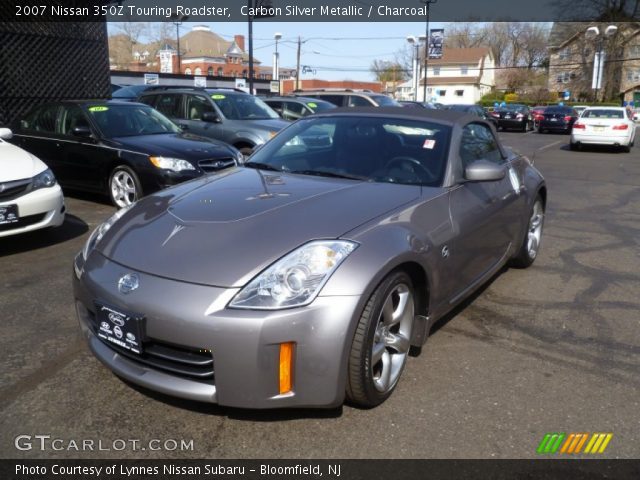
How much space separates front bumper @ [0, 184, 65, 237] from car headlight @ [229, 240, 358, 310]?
12.5 ft

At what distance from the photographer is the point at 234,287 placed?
251cm

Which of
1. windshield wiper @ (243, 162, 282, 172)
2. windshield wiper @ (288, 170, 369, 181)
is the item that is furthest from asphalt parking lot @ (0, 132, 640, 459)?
windshield wiper @ (243, 162, 282, 172)

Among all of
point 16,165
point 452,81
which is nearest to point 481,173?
point 16,165

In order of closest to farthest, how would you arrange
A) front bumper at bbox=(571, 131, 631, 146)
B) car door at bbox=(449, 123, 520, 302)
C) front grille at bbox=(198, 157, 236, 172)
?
car door at bbox=(449, 123, 520, 302), front grille at bbox=(198, 157, 236, 172), front bumper at bbox=(571, 131, 631, 146)

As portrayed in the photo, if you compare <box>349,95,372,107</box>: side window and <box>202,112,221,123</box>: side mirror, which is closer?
<box>202,112,221,123</box>: side mirror

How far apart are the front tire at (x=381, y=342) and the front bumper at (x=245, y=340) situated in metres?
0.10

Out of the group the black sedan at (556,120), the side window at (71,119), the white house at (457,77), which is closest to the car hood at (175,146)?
the side window at (71,119)

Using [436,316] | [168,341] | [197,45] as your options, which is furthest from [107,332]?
[197,45]

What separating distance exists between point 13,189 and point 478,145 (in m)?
4.21

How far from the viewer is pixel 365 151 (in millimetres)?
3912

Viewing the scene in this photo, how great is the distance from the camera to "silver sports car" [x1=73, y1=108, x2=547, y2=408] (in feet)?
8.13

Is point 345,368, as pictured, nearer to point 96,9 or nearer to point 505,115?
point 96,9

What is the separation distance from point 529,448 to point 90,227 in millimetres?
5524

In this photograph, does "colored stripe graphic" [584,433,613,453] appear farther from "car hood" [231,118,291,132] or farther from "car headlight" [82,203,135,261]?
"car hood" [231,118,291,132]
